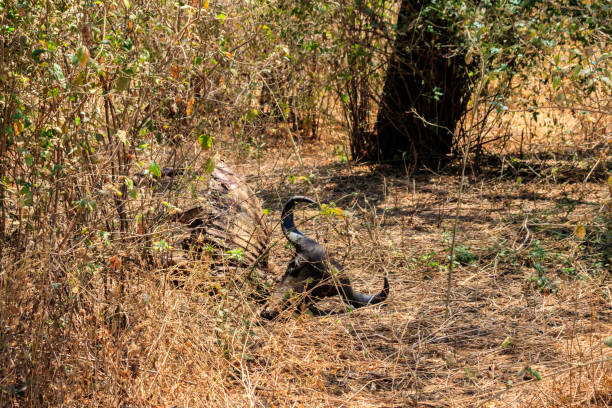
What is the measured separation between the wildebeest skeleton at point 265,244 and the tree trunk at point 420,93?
9.28 feet

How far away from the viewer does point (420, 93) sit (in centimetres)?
752

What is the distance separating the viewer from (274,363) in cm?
382

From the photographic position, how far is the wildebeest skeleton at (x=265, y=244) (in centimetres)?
441

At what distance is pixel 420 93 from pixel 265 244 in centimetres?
334

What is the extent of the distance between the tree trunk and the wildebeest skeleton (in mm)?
2827

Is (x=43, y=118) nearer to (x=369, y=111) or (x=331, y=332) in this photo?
(x=331, y=332)

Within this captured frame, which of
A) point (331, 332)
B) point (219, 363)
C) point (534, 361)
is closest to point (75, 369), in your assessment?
point (219, 363)

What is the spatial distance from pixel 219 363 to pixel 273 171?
191 inches

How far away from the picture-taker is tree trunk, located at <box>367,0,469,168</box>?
7.31 m

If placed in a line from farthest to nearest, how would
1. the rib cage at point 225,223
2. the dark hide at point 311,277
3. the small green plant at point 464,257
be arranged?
the small green plant at point 464,257, the dark hide at point 311,277, the rib cage at point 225,223

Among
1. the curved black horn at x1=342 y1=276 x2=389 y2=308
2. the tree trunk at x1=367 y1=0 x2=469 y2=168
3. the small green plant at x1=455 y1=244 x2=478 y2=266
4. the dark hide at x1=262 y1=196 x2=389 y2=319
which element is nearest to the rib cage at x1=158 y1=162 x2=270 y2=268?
the dark hide at x1=262 y1=196 x2=389 y2=319

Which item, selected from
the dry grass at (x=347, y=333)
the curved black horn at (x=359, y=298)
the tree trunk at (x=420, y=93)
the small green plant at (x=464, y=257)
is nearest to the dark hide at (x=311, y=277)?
the curved black horn at (x=359, y=298)

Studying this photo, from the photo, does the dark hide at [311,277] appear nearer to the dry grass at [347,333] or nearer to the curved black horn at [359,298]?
the curved black horn at [359,298]

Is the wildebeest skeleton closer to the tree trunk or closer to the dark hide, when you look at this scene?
the dark hide
